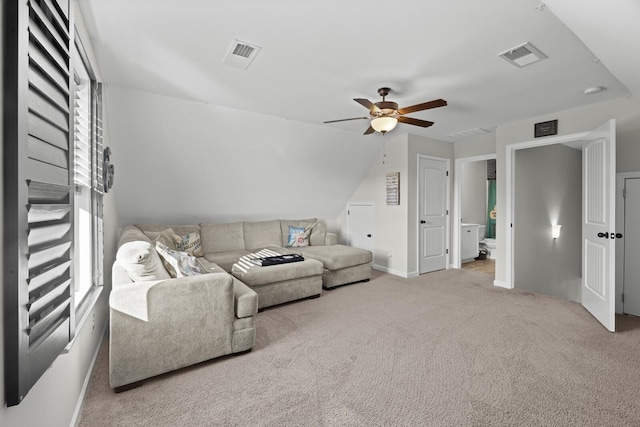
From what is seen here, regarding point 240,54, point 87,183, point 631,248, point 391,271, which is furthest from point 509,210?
point 87,183

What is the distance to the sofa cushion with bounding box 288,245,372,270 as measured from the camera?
4.24m

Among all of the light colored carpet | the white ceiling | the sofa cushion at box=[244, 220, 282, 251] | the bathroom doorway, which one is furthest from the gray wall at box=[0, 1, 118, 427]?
the bathroom doorway

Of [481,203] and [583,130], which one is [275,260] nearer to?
[583,130]

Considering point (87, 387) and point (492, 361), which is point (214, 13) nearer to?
point (87, 387)

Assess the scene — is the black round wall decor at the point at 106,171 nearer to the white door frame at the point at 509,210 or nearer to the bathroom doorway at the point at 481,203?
the white door frame at the point at 509,210

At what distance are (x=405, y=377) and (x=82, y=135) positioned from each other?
2.91m

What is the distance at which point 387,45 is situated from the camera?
7.35ft

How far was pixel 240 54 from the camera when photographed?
93.5 inches

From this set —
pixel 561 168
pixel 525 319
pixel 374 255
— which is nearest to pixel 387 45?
pixel 525 319

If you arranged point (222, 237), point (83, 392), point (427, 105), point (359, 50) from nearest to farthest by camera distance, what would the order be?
point (83, 392), point (359, 50), point (427, 105), point (222, 237)

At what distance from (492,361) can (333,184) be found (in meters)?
3.81

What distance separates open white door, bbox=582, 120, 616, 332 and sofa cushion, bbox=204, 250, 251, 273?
4.05 metres

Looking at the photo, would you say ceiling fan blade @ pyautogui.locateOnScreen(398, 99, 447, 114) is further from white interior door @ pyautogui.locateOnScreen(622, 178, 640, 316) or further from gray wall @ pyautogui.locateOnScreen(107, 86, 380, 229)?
white interior door @ pyautogui.locateOnScreen(622, 178, 640, 316)

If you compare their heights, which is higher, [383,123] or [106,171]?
[383,123]
